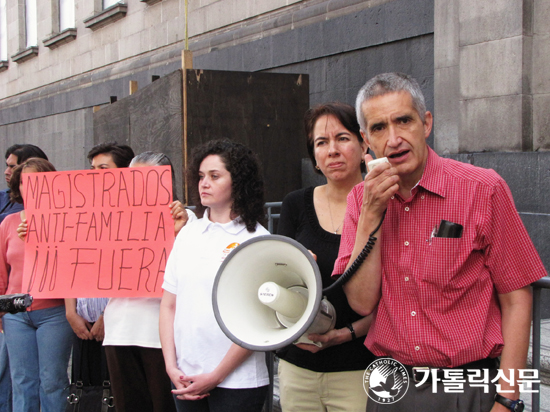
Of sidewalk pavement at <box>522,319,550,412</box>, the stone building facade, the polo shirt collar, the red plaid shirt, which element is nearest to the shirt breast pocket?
the red plaid shirt

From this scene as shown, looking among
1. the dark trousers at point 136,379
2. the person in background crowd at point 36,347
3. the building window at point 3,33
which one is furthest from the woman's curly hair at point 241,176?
the building window at point 3,33

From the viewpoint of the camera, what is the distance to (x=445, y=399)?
5.93ft

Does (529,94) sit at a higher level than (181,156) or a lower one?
higher

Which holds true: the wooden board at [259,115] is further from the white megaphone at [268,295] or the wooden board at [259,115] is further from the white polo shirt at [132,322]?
the white megaphone at [268,295]

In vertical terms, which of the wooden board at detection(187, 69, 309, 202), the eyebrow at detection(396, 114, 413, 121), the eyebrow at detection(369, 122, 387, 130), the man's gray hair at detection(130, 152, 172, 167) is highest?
the wooden board at detection(187, 69, 309, 202)

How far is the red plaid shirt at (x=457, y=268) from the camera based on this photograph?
5.84 feet

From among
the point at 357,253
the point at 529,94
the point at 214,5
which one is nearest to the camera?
the point at 357,253

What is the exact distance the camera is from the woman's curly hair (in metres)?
2.84

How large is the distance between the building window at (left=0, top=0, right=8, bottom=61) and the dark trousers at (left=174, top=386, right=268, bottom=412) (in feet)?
59.3

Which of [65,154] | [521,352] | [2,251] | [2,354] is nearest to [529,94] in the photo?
[521,352]

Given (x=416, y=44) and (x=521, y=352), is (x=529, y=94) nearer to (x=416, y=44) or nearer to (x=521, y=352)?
(x=416, y=44)

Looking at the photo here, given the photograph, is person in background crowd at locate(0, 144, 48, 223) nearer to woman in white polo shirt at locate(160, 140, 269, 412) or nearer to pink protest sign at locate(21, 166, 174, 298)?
pink protest sign at locate(21, 166, 174, 298)

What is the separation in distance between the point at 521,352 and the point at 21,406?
3.21 m

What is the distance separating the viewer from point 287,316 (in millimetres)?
2145
